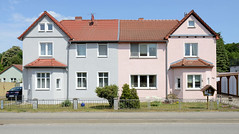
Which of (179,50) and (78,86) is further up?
(179,50)

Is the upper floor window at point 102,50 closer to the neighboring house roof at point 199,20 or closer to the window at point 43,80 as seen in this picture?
the window at point 43,80

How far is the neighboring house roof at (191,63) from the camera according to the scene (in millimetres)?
22391

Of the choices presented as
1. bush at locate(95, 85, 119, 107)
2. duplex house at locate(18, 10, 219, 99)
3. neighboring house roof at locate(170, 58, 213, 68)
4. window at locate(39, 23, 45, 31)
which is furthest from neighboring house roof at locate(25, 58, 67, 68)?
neighboring house roof at locate(170, 58, 213, 68)

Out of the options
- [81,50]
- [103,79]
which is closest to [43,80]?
[81,50]

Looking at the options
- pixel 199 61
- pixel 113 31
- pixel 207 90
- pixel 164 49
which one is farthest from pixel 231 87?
pixel 113 31

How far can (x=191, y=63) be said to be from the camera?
74.7 feet

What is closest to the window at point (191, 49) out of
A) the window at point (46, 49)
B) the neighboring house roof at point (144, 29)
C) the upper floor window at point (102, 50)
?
the neighboring house roof at point (144, 29)

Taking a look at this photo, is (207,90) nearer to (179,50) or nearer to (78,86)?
(179,50)

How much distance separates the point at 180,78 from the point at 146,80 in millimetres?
3292

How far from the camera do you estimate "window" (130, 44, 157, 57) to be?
23938 mm

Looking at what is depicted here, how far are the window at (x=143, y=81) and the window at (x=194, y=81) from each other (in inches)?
132

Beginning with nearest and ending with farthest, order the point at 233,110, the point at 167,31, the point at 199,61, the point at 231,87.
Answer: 1. the point at 233,110
2. the point at 199,61
3. the point at 167,31
4. the point at 231,87

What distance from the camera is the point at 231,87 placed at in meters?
28.9

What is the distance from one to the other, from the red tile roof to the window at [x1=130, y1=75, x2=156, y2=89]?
172 inches
